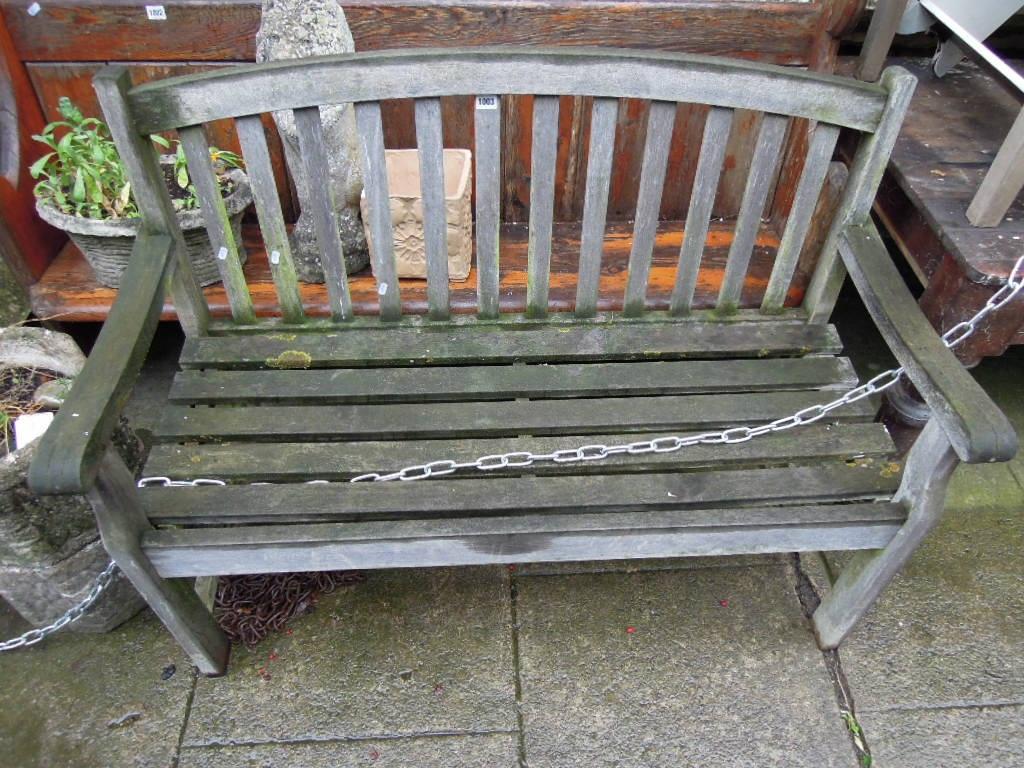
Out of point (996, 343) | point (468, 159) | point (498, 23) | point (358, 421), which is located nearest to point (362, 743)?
point (358, 421)

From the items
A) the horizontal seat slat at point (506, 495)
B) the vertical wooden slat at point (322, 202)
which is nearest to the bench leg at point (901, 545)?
the horizontal seat slat at point (506, 495)

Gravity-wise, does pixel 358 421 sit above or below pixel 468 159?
below

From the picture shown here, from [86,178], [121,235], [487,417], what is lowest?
[487,417]

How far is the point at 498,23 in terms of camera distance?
8.52 ft

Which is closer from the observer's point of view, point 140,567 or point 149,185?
point 140,567

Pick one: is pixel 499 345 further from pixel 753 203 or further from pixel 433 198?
pixel 753 203

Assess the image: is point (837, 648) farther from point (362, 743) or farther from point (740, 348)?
point (362, 743)

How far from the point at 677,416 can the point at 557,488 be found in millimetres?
411

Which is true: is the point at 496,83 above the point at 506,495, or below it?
above

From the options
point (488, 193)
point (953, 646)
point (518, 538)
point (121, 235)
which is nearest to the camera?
point (518, 538)

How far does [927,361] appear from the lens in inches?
67.2

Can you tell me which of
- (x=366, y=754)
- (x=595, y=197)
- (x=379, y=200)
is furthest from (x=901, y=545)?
(x=379, y=200)

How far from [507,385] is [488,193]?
0.52 meters

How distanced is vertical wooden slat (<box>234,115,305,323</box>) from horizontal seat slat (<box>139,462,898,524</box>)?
1.97ft
